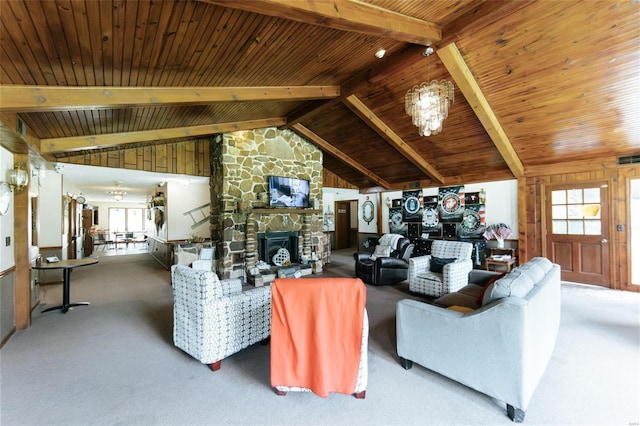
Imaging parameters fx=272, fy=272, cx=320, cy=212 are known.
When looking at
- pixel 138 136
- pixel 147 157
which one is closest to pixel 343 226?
pixel 147 157

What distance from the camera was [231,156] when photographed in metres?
5.70

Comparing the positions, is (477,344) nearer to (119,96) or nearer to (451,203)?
(119,96)

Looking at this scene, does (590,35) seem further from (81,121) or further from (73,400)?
(81,121)

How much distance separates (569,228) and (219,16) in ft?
22.6

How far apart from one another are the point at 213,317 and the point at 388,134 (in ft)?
15.7

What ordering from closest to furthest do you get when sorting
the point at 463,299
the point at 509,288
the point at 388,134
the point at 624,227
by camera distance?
1. the point at 509,288
2. the point at 463,299
3. the point at 624,227
4. the point at 388,134

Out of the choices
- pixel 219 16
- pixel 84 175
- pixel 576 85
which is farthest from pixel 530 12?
pixel 84 175

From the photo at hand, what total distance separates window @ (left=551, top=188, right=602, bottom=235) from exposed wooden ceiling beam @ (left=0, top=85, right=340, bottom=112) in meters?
5.60

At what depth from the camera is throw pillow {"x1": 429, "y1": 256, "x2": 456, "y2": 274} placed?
14.8 ft

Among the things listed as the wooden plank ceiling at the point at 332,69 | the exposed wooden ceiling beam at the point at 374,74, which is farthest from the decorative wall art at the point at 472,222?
the exposed wooden ceiling beam at the point at 374,74

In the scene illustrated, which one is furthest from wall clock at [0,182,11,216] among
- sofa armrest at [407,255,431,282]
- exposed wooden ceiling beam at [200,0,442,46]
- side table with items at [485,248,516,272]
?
side table with items at [485,248,516,272]

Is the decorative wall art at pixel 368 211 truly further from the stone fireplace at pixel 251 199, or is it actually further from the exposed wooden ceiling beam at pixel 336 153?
the stone fireplace at pixel 251 199

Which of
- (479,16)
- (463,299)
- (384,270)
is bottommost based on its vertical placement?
(384,270)

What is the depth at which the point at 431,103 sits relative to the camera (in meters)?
3.11
